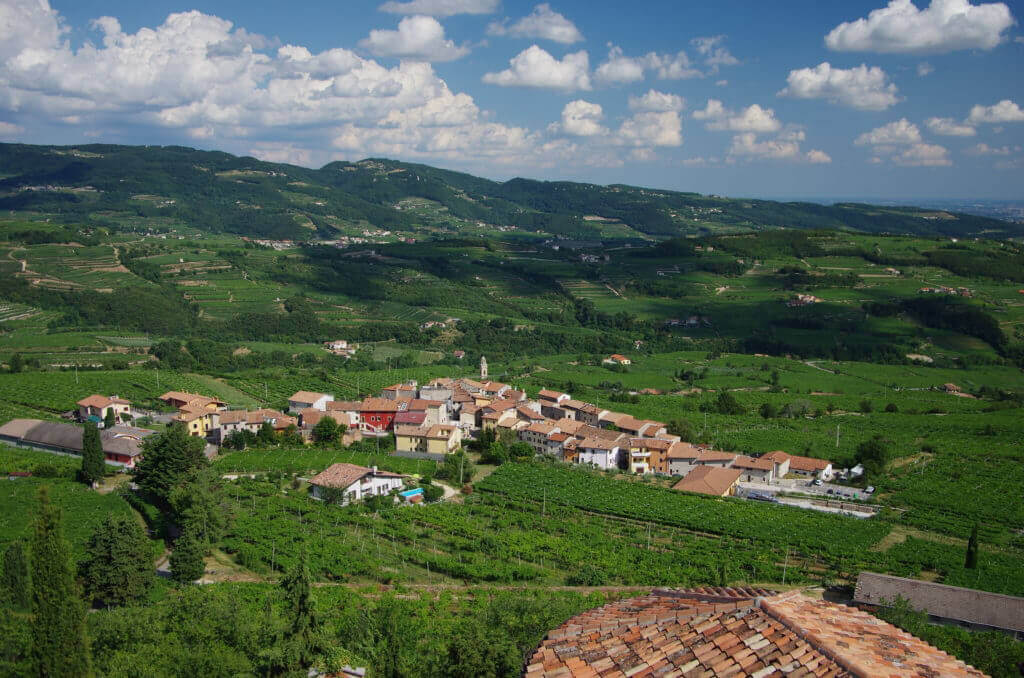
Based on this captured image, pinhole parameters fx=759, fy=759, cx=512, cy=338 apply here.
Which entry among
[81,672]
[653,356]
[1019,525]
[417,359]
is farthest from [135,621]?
[653,356]

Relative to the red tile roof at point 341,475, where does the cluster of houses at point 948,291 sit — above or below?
above

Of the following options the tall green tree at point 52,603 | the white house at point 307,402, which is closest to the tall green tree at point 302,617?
the tall green tree at point 52,603

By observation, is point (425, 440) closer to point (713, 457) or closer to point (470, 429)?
point (470, 429)

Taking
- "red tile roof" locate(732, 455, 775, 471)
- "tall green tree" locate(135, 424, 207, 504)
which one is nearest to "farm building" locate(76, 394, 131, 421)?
"tall green tree" locate(135, 424, 207, 504)

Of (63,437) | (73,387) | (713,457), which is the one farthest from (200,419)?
(713,457)

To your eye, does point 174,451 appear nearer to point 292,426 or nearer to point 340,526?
point 340,526

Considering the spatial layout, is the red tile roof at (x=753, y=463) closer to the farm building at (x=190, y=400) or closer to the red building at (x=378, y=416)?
the red building at (x=378, y=416)

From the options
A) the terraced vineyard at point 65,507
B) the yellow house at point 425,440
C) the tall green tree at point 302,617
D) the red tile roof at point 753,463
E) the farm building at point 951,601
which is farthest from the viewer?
the yellow house at point 425,440
